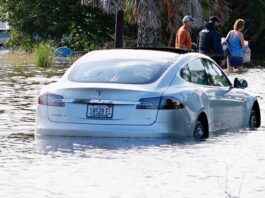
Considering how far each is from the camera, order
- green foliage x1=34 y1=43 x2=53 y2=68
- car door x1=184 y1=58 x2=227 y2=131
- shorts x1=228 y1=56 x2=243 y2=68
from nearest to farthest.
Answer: car door x1=184 y1=58 x2=227 y2=131 < shorts x1=228 y1=56 x2=243 y2=68 < green foliage x1=34 y1=43 x2=53 y2=68

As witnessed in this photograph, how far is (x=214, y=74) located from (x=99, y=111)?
2.78 meters

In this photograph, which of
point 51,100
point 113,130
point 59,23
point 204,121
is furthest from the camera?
point 59,23

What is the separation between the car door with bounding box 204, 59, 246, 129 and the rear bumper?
1.87 meters

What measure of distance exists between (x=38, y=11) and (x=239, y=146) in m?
49.2

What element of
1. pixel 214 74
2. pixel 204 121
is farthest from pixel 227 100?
pixel 204 121

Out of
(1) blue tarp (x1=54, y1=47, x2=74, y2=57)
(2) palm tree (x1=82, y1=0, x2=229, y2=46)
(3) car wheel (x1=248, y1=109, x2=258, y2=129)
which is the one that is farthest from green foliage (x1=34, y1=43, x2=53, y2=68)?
(3) car wheel (x1=248, y1=109, x2=258, y2=129)

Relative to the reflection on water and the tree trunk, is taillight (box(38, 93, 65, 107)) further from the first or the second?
the tree trunk

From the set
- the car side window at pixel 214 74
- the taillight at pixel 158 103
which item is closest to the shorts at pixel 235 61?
the car side window at pixel 214 74

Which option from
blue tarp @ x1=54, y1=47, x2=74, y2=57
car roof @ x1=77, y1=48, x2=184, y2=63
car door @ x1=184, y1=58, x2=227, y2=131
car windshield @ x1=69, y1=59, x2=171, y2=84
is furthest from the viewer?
blue tarp @ x1=54, y1=47, x2=74, y2=57

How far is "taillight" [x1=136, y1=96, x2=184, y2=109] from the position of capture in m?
13.6

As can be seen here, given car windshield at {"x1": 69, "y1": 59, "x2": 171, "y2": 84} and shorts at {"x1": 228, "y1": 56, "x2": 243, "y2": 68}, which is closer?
car windshield at {"x1": 69, "y1": 59, "x2": 171, "y2": 84}

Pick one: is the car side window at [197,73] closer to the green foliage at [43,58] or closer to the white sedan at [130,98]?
the white sedan at [130,98]

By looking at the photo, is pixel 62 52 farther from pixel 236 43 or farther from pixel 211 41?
pixel 211 41

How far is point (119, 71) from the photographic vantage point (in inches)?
564
